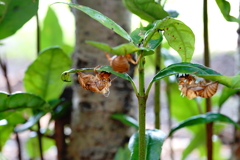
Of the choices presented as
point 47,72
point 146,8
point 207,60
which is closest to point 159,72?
point 146,8

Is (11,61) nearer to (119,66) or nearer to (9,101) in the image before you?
(9,101)

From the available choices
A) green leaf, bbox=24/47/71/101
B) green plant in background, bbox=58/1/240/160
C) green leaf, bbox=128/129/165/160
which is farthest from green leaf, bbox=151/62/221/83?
green leaf, bbox=24/47/71/101

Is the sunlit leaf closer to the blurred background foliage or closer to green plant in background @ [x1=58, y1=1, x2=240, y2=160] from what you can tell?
the blurred background foliage

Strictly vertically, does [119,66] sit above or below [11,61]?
below

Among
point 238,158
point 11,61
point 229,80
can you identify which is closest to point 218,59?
point 238,158

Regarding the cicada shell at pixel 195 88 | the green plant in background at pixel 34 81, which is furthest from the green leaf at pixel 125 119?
the cicada shell at pixel 195 88

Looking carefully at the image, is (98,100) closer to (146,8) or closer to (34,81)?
(34,81)
